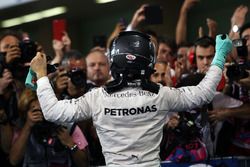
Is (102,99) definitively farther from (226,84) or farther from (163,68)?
(163,68)

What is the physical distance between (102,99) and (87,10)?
6.25m

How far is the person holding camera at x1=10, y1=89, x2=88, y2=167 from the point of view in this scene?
4055mm

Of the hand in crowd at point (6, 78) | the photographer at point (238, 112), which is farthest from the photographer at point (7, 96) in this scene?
the photographer at point (238, 112)

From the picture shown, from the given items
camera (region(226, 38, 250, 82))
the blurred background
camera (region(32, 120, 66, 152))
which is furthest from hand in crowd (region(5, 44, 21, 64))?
the blurred background

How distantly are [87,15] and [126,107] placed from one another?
21.3 ft

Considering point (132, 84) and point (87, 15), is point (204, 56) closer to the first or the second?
point (132, 84)

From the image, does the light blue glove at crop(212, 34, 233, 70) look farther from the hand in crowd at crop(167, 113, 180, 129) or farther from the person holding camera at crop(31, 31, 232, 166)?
the hand in crowd at crop(167, 113, 180, 129)

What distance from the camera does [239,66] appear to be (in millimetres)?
3885

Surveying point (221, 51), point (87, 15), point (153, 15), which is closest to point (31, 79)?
point (221, 51)

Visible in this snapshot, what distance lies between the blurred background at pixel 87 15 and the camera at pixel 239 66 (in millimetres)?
3237

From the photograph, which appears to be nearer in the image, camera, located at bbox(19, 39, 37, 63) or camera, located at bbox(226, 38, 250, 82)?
camera, located at bbox(226, 38, 250, 82)

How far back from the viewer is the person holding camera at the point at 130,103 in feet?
10.5

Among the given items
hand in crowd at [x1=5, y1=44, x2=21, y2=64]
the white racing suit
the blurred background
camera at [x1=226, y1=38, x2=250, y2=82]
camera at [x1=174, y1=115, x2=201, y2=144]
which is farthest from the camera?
the blurred background

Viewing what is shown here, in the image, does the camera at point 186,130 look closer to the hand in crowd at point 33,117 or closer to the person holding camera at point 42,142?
the person holding camera at point 42,142
